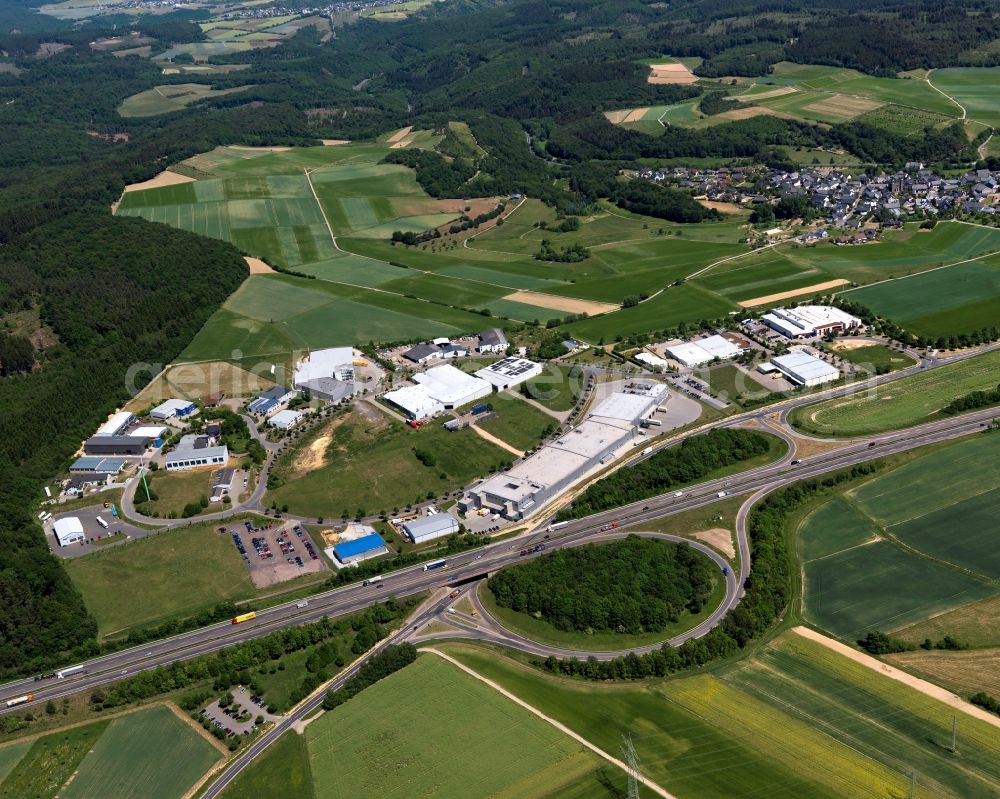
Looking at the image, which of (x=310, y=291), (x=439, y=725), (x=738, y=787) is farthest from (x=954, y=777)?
(x=310, y=291)

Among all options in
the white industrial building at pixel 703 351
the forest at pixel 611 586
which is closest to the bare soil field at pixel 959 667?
the forest at pixel 611 586

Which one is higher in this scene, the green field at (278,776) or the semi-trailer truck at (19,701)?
the semi-trailer truck at (19,701)

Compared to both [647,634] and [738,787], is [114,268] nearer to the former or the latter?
[647,634]

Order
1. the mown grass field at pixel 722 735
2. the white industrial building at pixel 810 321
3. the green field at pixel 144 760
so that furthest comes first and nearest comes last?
the white industrial building at pixel 810 321 < the green field at pixel 144 760 < the mown grass field at pixel 722 735

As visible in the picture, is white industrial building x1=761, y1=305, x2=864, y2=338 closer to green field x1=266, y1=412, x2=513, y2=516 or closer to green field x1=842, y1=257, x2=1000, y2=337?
green field x1=842, y1=257, x2=1000, y2=337

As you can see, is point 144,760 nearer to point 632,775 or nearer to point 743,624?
point 632,775

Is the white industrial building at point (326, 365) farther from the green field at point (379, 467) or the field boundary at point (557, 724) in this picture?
the field boundary at point (557, 724)

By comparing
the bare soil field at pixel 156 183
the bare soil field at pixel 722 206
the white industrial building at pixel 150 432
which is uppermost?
the bare soil field at pixel 156 183

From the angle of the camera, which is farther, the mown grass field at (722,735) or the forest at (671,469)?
the forest at (671,469)
